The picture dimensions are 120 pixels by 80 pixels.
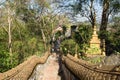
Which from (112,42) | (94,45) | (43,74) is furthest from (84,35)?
(43,74)

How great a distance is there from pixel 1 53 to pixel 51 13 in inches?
1326

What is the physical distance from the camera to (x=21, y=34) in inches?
1896

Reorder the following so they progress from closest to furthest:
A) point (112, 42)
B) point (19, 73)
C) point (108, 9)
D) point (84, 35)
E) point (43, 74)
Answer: point (19, 73), point (43, 74), point (84, 35), point (112, 42), point (108, 9)

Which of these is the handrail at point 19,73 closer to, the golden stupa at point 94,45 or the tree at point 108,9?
the golden stupa at point 94,45

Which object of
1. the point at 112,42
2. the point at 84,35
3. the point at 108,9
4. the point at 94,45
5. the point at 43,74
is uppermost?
the point at 108,9

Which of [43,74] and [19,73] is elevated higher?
[19,73]

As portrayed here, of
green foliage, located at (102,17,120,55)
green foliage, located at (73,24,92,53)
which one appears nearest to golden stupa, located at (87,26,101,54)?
green foliage, located at (73,24,92,53)

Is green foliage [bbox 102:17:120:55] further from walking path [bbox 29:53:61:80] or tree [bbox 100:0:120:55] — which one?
walking path [bbox 29:53:61:80]

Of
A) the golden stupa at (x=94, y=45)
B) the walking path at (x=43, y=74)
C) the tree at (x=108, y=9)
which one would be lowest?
the walking path at (x=43, y=74)

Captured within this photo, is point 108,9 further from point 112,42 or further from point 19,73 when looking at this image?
point 19,73

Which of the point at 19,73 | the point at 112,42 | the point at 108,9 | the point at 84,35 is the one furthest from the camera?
the point at 108,9

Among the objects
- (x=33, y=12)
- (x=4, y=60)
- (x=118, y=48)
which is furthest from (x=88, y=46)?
(x=33, y=12)

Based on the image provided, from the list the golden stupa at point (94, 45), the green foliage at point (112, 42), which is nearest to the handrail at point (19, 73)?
the golden stupa at point (94, 45)

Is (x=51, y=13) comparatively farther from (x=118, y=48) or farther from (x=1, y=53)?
(x=1, y=53)
